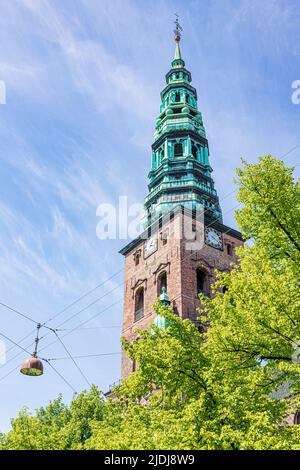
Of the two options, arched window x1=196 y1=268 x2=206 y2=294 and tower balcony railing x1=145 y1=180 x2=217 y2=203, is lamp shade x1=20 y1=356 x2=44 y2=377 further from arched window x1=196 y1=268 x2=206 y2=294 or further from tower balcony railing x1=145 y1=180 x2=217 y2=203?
tower balcony railing x1=145 y1=180 x2=217 y2=203

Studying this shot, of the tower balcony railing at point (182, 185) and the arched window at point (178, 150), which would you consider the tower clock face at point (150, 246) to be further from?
the arched window at point (178, 150)

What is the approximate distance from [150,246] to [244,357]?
23943 millimetres

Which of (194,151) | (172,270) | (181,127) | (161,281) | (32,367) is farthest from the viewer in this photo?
(194,151)

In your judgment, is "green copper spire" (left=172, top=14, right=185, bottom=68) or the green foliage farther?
"green copper spire" (left=172, top=14, right=185, bottom=68)

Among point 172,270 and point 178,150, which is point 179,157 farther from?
point 172,270

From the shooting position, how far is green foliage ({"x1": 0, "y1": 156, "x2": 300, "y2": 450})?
9867 mm

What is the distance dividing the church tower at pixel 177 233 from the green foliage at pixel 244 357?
16059 millimetres

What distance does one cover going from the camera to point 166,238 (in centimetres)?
3334

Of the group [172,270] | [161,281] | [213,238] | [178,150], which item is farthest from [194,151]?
[172,270]

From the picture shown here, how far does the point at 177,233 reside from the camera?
32406mm

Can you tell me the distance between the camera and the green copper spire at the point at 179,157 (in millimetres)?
35875

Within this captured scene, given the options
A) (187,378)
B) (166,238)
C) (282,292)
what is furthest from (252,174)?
(166,238)

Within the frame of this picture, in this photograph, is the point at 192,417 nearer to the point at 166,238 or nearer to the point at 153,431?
the point at 153,431

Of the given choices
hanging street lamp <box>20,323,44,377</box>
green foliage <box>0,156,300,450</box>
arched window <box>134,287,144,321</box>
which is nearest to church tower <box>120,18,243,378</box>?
arched window <box>134,287,144,321</box>
